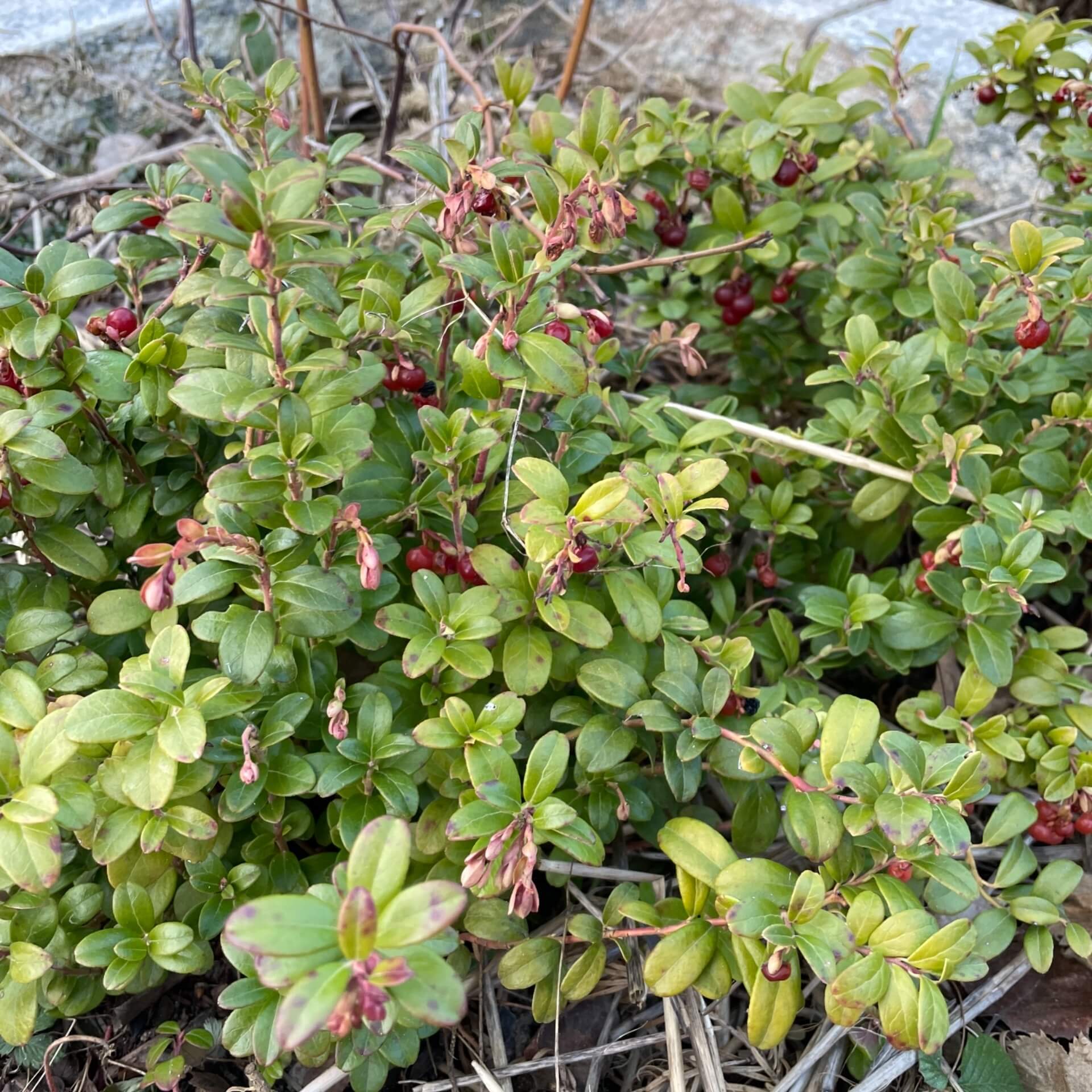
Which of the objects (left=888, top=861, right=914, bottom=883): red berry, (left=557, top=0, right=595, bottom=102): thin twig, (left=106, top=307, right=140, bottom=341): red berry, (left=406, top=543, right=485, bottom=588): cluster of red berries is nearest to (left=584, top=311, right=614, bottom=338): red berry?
(left=406, top=543, right=485, bottom=588): cluster of red berries

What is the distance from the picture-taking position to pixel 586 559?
5.02 feet

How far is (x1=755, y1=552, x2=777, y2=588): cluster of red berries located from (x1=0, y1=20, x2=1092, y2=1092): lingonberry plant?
41mm

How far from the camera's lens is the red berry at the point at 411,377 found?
→ 5.68 feet

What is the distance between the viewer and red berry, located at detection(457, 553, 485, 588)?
1.67 m

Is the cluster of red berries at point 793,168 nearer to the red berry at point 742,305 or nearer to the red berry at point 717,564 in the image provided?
the red berry at point 742,305

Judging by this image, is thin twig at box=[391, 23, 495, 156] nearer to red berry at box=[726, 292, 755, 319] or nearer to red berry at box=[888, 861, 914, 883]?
red berry at box=[726, 292, 755, 319]

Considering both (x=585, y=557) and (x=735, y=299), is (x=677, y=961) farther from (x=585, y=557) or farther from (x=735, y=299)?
(x=735, y=299)

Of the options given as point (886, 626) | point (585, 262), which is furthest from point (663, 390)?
point (886, 626)

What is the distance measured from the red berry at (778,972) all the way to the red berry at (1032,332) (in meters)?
1.21

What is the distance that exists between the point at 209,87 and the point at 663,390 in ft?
3.69

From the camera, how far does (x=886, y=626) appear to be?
1.90 metres

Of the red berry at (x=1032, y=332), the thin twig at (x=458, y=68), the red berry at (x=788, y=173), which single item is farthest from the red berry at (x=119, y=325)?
the red berry at (x=1032, y=332)

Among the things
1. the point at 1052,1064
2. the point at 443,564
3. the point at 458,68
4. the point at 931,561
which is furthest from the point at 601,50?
the point at 1052,1064

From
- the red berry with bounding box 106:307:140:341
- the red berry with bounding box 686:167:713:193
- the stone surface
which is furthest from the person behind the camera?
the stone surface
